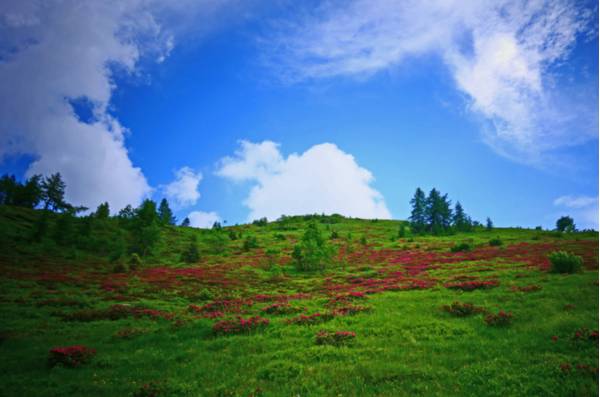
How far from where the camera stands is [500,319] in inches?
594

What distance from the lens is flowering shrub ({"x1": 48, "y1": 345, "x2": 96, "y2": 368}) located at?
12648 millimetres

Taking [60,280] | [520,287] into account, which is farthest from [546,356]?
[60,280]

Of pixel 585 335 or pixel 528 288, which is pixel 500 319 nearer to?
pixel 585 335

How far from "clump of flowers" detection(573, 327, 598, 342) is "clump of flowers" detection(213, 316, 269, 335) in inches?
596

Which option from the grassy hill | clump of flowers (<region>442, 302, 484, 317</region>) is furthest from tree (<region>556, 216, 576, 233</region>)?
clump of flowers (<region>442, 302, 484, 317</region>)

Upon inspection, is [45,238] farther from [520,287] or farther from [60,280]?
[520,287]

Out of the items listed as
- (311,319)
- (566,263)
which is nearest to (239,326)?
(311,319)

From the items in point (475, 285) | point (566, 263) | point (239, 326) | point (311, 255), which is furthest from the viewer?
point (311, 255)

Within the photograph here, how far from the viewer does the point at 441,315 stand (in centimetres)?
1752

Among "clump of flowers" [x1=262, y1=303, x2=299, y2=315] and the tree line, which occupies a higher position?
the tree line

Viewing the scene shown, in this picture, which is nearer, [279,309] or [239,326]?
[239,326]

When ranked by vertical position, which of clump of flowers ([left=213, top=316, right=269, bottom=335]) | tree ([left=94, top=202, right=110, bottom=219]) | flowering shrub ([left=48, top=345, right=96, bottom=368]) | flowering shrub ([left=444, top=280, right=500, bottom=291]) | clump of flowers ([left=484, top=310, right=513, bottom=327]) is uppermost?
tree ([left=94, top=202, right=110, bottom=219])

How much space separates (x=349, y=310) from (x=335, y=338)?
5308 mm

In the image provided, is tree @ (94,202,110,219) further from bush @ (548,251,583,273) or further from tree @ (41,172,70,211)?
bush @ (548,251,583,273)
